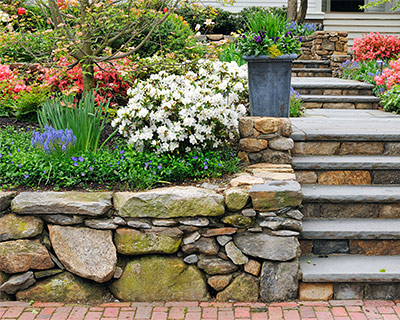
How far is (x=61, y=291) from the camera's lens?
11.3 feet

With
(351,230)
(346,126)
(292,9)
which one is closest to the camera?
(351,230)

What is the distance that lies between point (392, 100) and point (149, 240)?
14.4ft

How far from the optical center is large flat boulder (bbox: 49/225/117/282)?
3412 millimetres

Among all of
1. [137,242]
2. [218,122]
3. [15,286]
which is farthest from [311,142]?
[15,286]

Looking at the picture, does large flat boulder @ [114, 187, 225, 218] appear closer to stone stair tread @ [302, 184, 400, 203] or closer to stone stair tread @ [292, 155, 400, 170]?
stone stair tread @ [302, 184, 400, 203]

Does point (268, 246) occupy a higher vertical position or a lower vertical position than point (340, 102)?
higher

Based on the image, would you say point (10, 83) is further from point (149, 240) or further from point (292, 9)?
point (292, 9)

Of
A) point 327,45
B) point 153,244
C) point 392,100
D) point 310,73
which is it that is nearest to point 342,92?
point 392,100

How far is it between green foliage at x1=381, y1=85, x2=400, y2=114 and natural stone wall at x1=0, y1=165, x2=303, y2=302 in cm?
352

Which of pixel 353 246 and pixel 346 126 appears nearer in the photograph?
pixel 353 246

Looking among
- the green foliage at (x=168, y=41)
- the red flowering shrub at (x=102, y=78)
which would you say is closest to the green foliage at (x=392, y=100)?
the green foliage at (x=168, y=41)

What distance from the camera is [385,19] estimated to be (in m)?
13.6

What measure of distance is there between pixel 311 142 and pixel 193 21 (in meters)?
7.53

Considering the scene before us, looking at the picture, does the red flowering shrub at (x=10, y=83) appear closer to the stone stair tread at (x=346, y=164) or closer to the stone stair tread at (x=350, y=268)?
the stone stair tread at (x=346, y=164)
